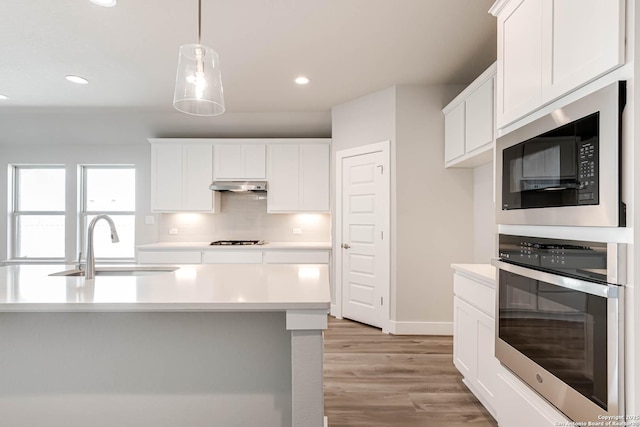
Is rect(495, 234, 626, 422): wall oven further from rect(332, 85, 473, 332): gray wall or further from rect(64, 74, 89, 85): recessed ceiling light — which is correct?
rect(64, 74, 89, 85): recessed ceiling light

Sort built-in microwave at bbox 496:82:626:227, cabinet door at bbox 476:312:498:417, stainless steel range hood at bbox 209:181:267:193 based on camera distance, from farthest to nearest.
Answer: stainless steel range hood at bbox 209:181:267:193
cabinet door at bbox 476:312:498:417
built-in microwave at bbox 496:82:626:227

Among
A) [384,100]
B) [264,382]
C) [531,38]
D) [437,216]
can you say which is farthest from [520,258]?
[384,100]

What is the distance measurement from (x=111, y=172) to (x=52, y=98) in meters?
1.50

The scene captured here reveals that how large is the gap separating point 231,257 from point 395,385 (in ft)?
A: 8.55

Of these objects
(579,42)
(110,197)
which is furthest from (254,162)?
(579,42)

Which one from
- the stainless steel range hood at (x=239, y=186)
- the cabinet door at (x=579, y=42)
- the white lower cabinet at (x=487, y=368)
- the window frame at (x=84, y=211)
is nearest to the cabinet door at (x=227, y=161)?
the stainless steel range hood at (x=239, y=186)

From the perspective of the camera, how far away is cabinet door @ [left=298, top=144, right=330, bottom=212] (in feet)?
14.9

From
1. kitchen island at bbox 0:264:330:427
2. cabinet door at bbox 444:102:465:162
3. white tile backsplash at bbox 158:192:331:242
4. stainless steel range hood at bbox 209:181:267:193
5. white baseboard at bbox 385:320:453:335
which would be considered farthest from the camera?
white tile backsplash at bbox 158:192:331:242

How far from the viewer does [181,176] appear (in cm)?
456

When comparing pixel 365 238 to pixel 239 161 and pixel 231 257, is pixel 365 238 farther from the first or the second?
pixel 239 161

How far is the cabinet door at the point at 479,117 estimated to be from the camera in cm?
244

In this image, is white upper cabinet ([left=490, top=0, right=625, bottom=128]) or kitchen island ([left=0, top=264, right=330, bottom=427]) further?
kitchen island ([left=0, top=264, right=330, bottom=427])

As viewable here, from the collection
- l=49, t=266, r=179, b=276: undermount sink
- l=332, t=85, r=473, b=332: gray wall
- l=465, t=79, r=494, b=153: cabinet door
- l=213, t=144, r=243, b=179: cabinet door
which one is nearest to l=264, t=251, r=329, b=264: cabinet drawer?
l=332, t=85, r=473, b=332: gray wall

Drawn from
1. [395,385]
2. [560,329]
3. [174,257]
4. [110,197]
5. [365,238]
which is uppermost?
[110,197]
